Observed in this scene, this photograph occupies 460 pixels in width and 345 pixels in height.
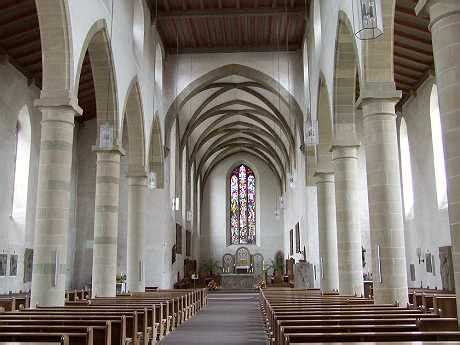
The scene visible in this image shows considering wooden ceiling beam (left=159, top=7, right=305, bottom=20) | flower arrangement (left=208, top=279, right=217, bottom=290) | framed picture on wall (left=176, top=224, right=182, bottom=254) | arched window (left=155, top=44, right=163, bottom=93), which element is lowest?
flower arrangement (left=208, top=279, right=217, bottom=290)

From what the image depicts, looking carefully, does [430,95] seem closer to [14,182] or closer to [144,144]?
[144,144]

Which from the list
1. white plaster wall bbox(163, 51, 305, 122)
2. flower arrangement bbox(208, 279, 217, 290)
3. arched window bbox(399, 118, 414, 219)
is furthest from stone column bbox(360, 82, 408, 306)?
flower arrangement bbox(208, 279, 217, 290)

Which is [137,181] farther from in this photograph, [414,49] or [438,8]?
[438,8]

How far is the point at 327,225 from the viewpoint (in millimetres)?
17312

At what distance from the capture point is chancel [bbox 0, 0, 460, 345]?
7113 mm

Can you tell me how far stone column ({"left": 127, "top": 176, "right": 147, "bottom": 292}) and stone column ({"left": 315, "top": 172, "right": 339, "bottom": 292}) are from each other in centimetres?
644

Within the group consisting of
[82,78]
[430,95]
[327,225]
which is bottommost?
[327,225]

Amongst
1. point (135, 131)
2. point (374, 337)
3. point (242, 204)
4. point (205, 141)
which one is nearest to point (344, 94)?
point (135, 131)

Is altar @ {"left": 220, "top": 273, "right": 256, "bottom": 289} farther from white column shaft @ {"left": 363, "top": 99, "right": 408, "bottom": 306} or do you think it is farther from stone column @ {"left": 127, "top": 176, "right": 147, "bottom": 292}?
white column shaft @ {"left": 363, "top": 99, "right": 408, "bottom": 306}

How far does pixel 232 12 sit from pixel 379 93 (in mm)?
10760

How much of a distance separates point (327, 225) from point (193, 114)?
38.8 feet

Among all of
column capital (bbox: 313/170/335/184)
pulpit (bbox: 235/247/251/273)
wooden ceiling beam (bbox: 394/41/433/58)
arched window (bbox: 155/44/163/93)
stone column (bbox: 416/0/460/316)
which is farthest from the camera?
pulpit (bbox: 235/247/251/273)

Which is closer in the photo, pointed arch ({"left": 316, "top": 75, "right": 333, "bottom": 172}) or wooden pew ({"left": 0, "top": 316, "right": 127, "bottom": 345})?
wooden pew ({"left": 0, "top": 316, "right": 127, "bottom": 345})

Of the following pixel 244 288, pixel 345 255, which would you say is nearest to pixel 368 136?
pixel 345 255
